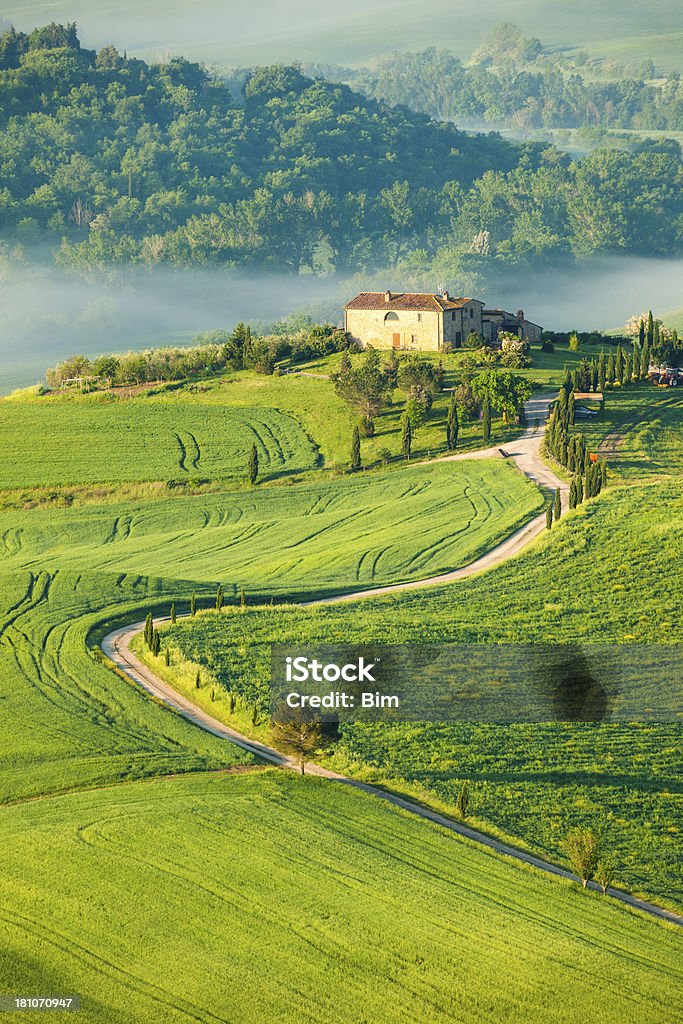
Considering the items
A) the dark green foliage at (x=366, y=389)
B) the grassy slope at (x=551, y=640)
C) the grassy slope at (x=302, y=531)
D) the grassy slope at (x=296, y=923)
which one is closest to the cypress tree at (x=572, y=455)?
the grassy slope at (x=551, y=640)

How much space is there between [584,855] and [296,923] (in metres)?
9.39

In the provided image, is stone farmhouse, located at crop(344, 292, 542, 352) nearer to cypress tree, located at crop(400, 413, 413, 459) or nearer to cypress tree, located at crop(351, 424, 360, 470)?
cypress tree, located at crop(400, 413, 413, 459)

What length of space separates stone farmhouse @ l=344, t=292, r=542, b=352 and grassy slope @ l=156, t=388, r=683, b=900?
38277mm

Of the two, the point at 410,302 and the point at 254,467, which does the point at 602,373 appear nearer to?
the point at 410,302

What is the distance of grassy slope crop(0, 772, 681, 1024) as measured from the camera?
34.8m

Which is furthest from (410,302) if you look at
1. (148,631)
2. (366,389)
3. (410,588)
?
(148,631)

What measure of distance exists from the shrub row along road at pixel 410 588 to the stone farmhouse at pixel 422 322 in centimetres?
2597

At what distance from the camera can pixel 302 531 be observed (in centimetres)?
9156

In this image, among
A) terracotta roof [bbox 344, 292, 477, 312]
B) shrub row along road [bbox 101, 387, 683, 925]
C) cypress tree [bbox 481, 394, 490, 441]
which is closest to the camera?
shrub row along road [bbox 101, 387, 683, 925]

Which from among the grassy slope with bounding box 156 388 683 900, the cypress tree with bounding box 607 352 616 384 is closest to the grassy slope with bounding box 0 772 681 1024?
the grassy slope with bounding box 156 388 683 900

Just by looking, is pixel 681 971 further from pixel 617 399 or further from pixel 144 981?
pixel 617 399

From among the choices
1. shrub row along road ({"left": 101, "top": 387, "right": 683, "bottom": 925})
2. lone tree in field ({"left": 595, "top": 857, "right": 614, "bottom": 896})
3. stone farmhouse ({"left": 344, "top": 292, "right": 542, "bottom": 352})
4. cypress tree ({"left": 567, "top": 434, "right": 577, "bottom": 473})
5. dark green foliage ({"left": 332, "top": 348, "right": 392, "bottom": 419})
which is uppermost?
stone farmhouse ({"left": 344, "top": 292, "right": 542, "bottom": 352})

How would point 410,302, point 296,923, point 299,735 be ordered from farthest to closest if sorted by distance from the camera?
point 410,302 < point 299,735 < point 296,923

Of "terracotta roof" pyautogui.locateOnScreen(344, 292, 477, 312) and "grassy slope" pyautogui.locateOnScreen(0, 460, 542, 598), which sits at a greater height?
"terracotta roof" pyautogui.locateOnScreen(344, 292, 477, 312)
